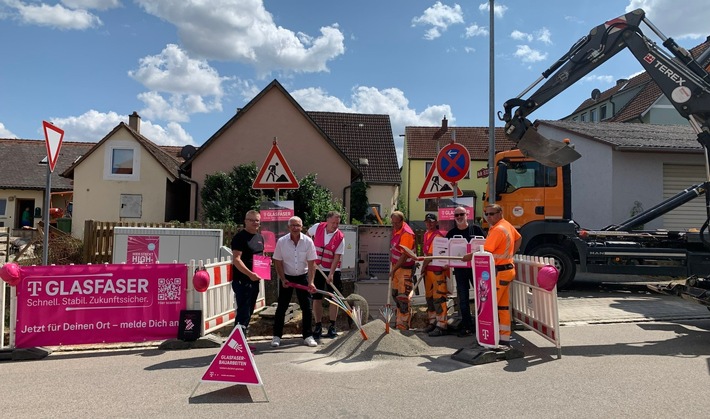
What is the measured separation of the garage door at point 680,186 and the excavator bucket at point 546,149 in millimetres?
10465

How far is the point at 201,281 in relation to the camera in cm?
664

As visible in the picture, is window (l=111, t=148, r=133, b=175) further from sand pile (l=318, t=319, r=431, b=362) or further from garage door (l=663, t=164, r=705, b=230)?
garage door (l=663, t=164, r=705, b=230)

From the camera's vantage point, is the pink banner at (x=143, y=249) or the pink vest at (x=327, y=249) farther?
the pink banner at (x=143, y=249)

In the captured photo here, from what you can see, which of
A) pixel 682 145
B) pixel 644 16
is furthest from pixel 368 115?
pixel 644 16

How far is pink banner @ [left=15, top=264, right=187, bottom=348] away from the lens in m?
6.54

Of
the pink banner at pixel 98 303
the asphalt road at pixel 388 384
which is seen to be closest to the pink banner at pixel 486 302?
the asphalt road at pixel 388 384

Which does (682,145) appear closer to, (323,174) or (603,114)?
(323,174)

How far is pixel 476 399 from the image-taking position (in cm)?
464

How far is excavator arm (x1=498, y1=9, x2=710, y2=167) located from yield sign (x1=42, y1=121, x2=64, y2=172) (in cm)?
785

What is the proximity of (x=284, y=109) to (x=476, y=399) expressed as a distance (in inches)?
737

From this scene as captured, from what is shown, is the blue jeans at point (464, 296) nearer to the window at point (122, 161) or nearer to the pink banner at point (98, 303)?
the pink banner at point (98, 303)

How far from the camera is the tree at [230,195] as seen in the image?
61.7ft

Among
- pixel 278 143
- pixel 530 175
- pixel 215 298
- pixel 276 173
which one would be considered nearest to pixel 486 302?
pixel 215 298

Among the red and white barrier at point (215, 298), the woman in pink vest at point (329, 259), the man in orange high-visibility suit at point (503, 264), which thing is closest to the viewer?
the man in orange high-visibility suit at point (503, 264)
